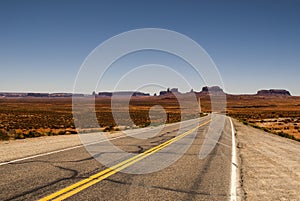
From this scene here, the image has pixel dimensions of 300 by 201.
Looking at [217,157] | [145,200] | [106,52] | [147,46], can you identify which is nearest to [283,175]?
[217,157]

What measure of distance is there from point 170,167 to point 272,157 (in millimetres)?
5042

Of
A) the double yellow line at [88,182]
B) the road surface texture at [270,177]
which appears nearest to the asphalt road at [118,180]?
the double yellow line at [88,182]

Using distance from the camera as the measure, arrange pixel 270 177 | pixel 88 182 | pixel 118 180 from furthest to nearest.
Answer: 1. pixel 270 177
2. pixel 118 180
3. pixel 88 182

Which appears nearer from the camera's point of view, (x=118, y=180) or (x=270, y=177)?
(x=118, y=180)

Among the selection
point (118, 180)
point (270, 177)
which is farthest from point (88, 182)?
point (270, 177)

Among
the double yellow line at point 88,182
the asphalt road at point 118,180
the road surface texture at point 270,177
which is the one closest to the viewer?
the double yellow line at point 88,182

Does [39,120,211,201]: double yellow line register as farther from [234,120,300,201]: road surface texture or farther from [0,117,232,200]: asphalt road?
[234,120,300,201]: road surface texture

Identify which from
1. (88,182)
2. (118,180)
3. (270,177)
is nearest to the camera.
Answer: (88,182)

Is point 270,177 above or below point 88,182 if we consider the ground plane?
below

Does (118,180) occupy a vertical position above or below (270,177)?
above

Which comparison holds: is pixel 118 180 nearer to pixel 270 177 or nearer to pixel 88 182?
pixel 88 182

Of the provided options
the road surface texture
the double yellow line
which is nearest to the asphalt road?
the double yellow line

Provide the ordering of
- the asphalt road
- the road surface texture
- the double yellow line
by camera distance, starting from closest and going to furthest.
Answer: the double yellow line
the asphalt road
the road surface texture

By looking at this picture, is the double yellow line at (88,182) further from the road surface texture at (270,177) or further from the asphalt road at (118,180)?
the road surface texture at (270,177)
